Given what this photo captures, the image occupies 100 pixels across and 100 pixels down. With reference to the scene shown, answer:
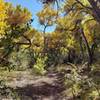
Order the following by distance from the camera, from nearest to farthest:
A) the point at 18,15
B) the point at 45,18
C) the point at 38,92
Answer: the point at 38,92 < the point at 18,15 < the point at 45,18

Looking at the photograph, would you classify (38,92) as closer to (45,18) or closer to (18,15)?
(18,15)

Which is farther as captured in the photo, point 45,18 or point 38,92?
point 45,18

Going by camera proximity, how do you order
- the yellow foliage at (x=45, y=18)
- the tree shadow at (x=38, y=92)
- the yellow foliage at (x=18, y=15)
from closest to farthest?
the tree shadow at (x=38, y=92), the yellow foliage at (x=18, y=15), the yellow foliage at (x=45, y=18)

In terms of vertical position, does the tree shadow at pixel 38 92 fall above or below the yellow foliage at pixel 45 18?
below

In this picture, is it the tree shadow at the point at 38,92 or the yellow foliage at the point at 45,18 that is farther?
the yellow foliage at the point at 45,18

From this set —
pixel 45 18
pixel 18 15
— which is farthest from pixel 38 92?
pixel 45 18

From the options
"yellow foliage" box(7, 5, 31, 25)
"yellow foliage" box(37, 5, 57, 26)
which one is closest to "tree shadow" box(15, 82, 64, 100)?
"yellow foliage" box(7, 5, 31, 25)

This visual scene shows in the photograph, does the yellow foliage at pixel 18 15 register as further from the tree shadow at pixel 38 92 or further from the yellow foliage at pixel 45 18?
the tree shadow at pixel 38 92

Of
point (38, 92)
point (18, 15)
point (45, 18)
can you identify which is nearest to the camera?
point (38, 92)

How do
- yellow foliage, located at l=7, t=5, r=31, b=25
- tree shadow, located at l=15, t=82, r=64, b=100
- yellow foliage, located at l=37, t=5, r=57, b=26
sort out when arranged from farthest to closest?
yellow foliage, located at l=37, t=5, r=57, b=26, yellow foliage, located at l=7, t=5, r=31, b=25, tree shadow, located at l=15, t=82, r=64, b=100

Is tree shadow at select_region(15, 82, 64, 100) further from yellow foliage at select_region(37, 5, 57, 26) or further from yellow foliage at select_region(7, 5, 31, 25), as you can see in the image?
yellow foliage at select_region(37, 5, 57, 26)

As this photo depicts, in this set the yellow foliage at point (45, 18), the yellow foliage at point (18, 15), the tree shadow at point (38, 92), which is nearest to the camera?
the tree shadow at point (38, 92)

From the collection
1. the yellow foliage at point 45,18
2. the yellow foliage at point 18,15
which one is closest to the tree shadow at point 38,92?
the yellow foliage at point 18,15

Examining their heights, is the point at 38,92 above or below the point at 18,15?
below
